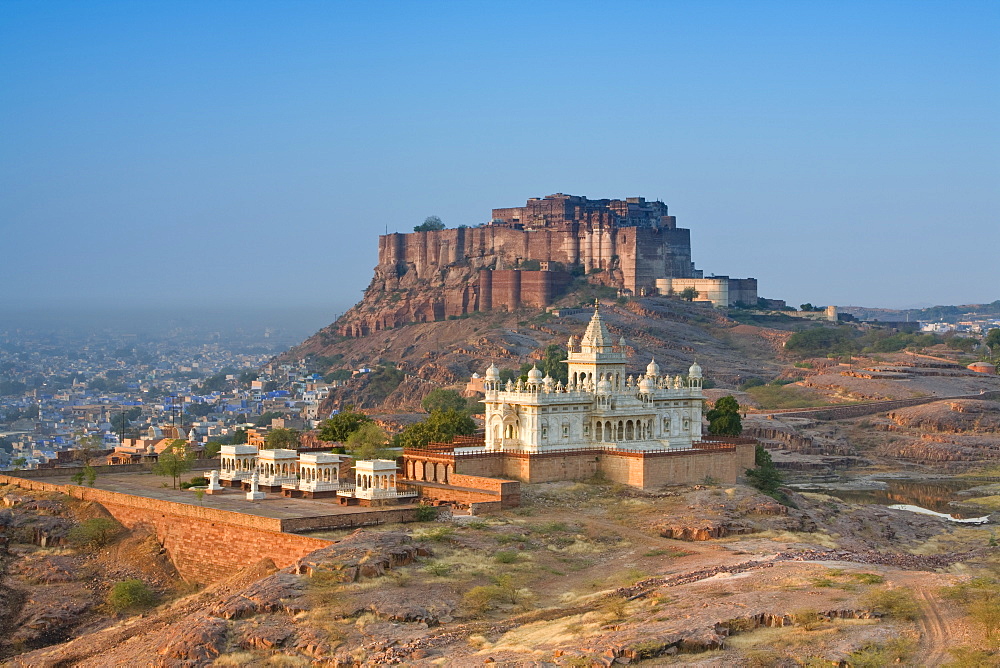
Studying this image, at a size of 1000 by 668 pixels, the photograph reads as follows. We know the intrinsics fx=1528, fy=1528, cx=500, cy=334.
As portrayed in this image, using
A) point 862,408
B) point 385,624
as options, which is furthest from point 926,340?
point 385,624

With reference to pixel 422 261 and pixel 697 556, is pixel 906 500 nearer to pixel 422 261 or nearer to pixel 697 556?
pixel 697 556

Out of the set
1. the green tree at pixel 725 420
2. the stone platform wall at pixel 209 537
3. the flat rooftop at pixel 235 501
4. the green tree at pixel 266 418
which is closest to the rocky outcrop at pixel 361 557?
the stone platform wall at pixel 209 537

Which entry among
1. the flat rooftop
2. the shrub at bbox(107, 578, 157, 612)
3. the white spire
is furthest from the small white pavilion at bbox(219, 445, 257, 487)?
the white spire

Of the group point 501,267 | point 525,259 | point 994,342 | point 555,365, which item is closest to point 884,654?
point 555,365

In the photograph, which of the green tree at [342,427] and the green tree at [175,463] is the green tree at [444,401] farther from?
the green tree at [175,463]

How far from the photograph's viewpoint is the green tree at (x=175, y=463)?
60.7 metres

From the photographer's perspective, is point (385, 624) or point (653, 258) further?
point (653, 258)

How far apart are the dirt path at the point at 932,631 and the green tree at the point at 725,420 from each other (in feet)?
118

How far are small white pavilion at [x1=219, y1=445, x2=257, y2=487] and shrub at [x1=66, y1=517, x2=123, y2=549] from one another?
24.4 ft

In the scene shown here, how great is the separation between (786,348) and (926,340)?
20709 millimetres

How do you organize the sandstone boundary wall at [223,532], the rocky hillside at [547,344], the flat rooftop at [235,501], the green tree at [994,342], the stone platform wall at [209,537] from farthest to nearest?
the green tree at [994,342] → the rocky hillside at [547,344] → the flat rooftop at [235,501] → the sandstone boundary wall at [223,532] → the stone platform wall at [209,537]

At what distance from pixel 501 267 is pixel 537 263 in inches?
179

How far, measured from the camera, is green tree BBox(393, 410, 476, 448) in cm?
6606

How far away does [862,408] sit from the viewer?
106 meters
